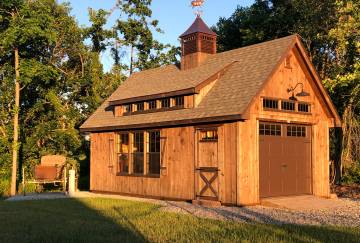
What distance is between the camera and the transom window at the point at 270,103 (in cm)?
1675

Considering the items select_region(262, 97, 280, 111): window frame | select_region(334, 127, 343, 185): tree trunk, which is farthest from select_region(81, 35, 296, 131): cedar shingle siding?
select_region(334, 127, 343, 185): tree trunk

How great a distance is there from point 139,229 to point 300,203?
23.2 feet

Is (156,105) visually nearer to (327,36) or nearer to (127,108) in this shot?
(127,108)

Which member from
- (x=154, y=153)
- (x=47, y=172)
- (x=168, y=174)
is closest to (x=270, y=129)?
(x=168, y=174)

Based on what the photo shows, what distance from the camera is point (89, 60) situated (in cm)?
3300

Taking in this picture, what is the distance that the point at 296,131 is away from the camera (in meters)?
18.2

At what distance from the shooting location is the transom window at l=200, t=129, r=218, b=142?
54.2 feet

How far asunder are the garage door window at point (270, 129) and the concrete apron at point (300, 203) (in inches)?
88.3

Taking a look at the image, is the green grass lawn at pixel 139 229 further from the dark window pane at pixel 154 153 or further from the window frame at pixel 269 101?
the window frame at pixel 269 101

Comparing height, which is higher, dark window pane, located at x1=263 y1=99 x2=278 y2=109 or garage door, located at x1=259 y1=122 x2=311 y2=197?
dark window pane, located at x1=263 y1=99 x2=278 y2=109

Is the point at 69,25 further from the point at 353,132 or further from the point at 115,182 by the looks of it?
the point at 353,132

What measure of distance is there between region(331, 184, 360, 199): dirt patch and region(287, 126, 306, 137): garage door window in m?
4.37

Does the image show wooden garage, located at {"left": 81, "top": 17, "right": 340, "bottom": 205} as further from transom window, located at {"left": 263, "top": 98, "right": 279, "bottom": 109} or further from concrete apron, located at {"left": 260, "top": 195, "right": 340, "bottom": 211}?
concrete apron, located at {"left": 260, "top": 195, "right": 340, "bottom": 211}

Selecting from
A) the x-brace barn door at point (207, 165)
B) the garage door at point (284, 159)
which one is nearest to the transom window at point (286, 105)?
the garage door at point (284, 159)
